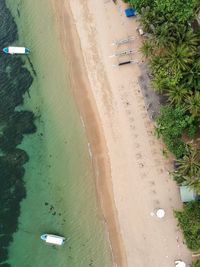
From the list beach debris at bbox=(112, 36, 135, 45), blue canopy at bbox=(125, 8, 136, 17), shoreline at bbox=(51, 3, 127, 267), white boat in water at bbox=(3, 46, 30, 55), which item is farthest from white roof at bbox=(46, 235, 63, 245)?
blue canopy at bbox=(125, 8, 136, 17)

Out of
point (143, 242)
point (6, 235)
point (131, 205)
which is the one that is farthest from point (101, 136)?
point (6, 235)

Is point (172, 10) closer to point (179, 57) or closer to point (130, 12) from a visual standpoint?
point (179, 57)

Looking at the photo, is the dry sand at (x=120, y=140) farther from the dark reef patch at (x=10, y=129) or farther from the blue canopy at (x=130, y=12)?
the dark reef patch at (x=10, y=129)

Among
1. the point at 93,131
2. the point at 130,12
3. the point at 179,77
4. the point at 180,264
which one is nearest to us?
the point at 179,77

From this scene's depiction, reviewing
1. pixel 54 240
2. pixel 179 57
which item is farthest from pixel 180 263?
pixel 179 57

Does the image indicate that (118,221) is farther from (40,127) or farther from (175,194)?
(40,127)

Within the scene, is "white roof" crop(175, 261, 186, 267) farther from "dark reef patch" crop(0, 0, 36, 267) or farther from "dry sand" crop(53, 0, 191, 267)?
"dark reef patch" crop(0, 0, 36, 267)

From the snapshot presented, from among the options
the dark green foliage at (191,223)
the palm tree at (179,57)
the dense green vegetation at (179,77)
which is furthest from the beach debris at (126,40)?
the dark green foliage at (191,223)
